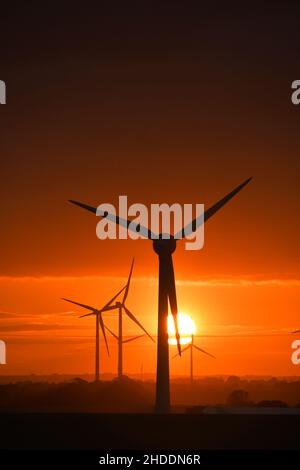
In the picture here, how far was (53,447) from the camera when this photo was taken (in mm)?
137750

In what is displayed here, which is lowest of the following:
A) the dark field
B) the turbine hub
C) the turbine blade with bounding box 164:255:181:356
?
the dark field

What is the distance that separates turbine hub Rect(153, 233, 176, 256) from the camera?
14062 cm

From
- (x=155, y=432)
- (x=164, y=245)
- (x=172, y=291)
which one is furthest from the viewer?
(x=155, y=432)

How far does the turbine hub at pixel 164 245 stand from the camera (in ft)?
461

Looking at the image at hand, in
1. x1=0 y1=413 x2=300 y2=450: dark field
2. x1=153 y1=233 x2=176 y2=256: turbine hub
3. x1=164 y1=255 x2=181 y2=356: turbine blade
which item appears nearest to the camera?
x1=164 y1=255 x2=181 y2=356: turbine blade

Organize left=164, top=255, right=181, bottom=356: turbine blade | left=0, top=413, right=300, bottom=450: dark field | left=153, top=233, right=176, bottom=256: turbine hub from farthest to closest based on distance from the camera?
left=153, top=233, right=176, bottom=256: turbine hub < left=0, top=413, right=300, bottom=450: dark field < left=164, top=255, right=181, bottom=356: turbine blade

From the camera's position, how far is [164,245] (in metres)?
141

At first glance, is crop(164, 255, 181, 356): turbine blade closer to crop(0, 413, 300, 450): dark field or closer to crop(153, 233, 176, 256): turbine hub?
crop(153, 233, 176, 256): turbine hub

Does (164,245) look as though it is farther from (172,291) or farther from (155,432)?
(155,432)

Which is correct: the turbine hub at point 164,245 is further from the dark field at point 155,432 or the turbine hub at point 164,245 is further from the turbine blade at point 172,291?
the dark field at point 155,432
